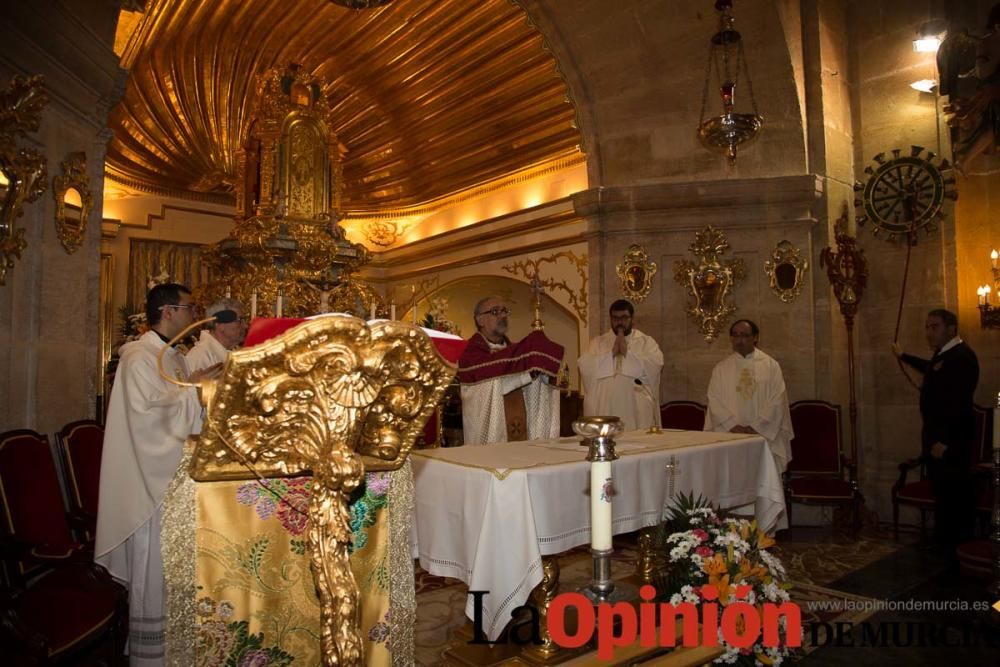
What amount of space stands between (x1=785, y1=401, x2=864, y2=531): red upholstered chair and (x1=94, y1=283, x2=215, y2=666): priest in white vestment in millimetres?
4594

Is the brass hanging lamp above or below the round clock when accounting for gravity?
above

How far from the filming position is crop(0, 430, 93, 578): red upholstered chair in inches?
108

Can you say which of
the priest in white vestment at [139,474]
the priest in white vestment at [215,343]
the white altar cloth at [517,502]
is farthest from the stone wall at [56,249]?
the white altar cloth at [517,502]

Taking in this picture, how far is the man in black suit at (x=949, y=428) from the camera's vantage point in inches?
198

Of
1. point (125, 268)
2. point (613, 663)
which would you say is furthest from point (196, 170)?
point (613, 663)

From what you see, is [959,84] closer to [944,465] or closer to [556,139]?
[944,465]

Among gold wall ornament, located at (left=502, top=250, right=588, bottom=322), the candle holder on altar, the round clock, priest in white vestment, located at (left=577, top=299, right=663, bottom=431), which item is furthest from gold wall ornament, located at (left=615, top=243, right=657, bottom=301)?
the candle holder on altar

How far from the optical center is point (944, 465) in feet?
16.5

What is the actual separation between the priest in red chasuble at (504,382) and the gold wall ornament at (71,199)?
8.01ft

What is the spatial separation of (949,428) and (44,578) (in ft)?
18.8

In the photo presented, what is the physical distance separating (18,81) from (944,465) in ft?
20.3

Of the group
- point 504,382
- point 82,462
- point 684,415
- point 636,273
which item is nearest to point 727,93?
point 636,273

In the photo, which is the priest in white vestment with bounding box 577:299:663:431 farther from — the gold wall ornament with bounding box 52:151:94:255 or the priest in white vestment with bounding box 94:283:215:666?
the gold wall ornament with bounding box 52:151:94:255

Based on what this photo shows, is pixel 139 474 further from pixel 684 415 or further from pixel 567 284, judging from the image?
pixel 567 284
